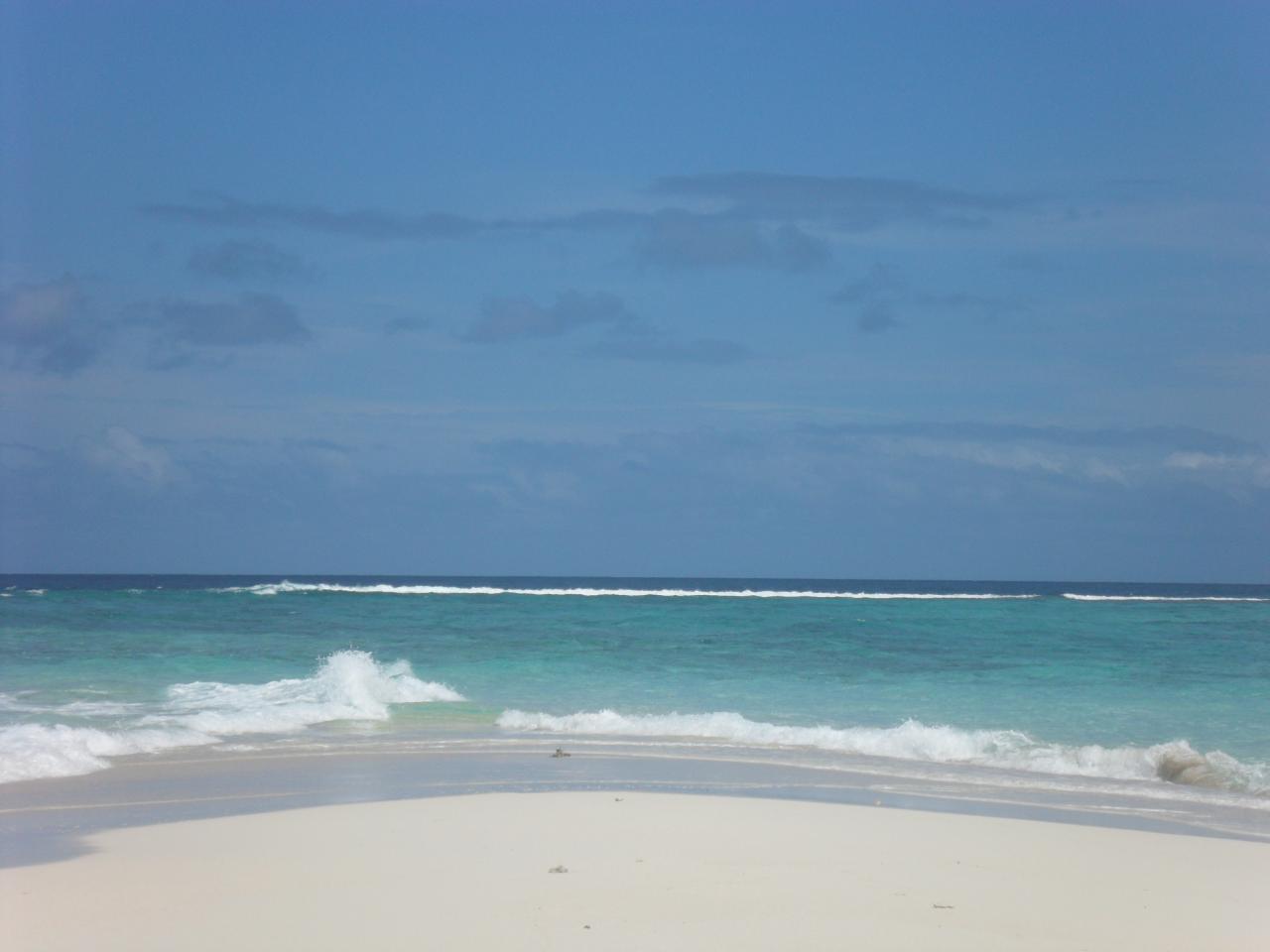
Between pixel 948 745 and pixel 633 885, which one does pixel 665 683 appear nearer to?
pixel 948 745

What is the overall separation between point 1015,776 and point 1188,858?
13.7ft

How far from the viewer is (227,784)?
1094 cm

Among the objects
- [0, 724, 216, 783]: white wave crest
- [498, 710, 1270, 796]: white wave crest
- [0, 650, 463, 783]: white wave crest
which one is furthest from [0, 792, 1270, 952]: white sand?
[0, 650, 463, 783]: white wave crest

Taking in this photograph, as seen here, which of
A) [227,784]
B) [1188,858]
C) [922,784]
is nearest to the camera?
[1188,858]

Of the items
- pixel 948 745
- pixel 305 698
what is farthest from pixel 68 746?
pixel 948 745

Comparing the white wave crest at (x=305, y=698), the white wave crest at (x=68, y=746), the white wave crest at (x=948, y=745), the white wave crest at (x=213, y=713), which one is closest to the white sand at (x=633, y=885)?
the white wave crest at (x=68, y=746)

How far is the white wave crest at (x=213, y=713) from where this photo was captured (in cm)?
1187

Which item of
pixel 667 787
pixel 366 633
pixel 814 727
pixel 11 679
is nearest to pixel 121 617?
pixel 366 633

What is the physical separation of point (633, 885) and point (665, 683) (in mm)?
13127

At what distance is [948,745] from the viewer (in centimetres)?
1416

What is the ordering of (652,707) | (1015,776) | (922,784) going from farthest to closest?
(652,707) → (1015,776) → (922,784)

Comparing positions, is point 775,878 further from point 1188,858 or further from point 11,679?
point 11,679

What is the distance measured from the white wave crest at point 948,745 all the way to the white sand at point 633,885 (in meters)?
3.71

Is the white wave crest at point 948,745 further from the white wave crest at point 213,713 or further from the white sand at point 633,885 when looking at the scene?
the white sand at point 633,885
